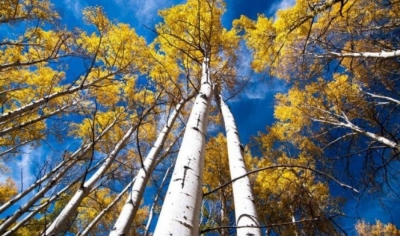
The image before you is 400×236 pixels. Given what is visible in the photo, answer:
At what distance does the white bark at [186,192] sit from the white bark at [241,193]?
0.86ft

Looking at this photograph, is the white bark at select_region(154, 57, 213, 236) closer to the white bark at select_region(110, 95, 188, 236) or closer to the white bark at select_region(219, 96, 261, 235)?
the white bark at select_region(219, 96, 261, 235)

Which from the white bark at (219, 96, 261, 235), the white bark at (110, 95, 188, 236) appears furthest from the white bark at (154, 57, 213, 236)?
the white bark at (110, 95, 188, 236)

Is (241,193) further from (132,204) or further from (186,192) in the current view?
(132,204)

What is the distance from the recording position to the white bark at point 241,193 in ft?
5.06

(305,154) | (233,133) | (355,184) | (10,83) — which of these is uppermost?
(305,154)

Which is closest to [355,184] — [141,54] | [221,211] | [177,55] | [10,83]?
[221,211]

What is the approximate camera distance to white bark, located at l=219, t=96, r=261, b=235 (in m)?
1.54

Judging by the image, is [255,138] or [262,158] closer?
[262,158]

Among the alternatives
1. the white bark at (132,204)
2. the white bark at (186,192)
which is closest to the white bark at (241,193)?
the white bark at (186,192)

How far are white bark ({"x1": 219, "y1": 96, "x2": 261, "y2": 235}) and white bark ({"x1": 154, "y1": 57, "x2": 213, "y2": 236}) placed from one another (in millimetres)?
261

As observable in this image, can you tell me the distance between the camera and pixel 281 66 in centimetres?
998

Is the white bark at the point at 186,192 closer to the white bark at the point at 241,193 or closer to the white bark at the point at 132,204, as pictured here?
the white bark at the point at 241,193

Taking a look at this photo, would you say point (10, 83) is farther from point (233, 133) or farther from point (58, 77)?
point (233, 133)

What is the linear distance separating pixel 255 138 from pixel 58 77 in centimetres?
838
